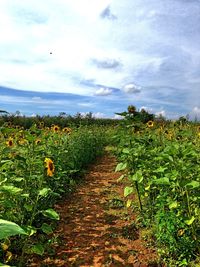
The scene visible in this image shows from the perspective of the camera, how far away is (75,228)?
4621 millimetres

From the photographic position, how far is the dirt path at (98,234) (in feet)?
12.2

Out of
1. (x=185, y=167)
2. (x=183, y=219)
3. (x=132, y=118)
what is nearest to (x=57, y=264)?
(x=183, y=219)

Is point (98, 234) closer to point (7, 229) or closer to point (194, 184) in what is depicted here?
point (194, 184)

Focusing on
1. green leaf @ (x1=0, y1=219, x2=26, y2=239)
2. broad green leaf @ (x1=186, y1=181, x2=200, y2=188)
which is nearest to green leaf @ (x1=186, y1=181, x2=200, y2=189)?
broad green leaf @ (x1=186, y1=181, x2=200, y2=188)

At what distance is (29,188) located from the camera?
396 centimetres

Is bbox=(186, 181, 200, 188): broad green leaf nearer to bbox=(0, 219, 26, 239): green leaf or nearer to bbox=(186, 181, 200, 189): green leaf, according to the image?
bbox=(186, 181, 200, 189): green leaf

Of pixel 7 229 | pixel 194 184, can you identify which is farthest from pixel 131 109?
pixel 7 229

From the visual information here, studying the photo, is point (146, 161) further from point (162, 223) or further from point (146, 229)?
point (162, 223)

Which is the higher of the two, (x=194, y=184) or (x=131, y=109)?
(x=131, y=109)

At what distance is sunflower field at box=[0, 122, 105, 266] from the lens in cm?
286

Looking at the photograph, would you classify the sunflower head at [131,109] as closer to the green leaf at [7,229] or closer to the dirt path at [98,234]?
the dirt path at [98,234]

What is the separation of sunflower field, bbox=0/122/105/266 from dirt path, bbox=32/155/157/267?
0.80ft

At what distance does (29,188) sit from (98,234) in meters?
1.07

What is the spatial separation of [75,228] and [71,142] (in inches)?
141
